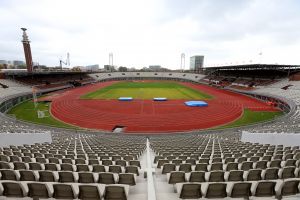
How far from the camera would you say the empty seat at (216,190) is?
4953 mm

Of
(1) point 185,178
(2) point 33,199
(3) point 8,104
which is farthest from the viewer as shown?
(3) point 8,104

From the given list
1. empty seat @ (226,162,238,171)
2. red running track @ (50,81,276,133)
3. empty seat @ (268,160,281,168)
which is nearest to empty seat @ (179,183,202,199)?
empty seat @ (226,162,238,171)

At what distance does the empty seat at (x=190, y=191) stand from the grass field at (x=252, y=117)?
23013 mm

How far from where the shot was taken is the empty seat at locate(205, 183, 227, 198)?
16.3ft

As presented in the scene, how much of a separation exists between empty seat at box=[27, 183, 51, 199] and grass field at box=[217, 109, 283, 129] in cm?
2474

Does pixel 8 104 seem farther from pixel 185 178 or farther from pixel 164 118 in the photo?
pixel 185 178

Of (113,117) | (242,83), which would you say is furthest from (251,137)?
(242,83)

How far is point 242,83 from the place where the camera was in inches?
2515

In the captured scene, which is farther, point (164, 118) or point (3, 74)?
point (3, 74)

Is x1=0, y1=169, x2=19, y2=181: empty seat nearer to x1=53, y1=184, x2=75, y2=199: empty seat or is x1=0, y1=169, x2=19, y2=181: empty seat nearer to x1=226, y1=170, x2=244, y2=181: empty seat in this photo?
x1=53, y1=184, x2=75, y2=199: empty seat

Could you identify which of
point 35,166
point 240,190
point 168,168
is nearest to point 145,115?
point 168,168

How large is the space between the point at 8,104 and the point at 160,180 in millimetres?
38514

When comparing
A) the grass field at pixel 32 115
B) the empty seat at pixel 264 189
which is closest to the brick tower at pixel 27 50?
the grass field at pixel 32 115

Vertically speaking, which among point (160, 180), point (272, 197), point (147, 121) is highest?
point (272, 197)
